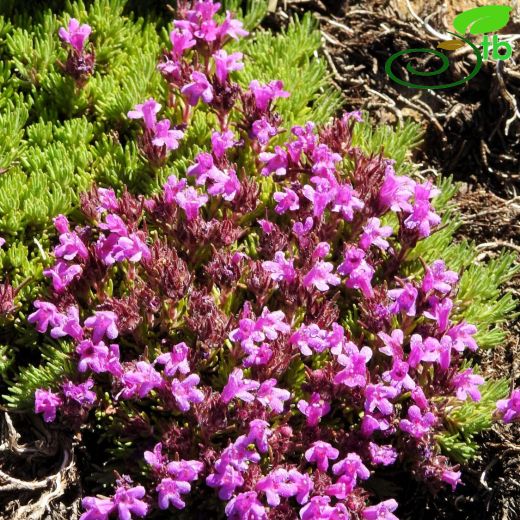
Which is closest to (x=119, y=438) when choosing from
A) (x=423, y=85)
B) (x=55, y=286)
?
(x=55, y=286)

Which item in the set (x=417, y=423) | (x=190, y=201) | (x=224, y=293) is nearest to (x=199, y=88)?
(x=190, y=201)

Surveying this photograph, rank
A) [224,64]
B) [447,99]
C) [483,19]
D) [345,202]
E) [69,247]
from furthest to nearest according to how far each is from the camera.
→ 1. [483,19]
2. [447,99]
3. [224,64]
4. [345,202]
5. [69,247]

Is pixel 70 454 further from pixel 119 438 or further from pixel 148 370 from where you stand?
pixel 148 370

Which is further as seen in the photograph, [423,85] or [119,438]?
[423,85]

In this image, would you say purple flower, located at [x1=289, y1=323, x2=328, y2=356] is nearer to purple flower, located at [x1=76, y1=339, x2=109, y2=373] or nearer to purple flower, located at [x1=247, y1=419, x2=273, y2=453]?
purple flower, located at [x1=247, y1=419, x2=273, y2=453]

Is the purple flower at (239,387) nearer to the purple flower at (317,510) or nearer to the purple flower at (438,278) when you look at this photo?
the purple flower at (317,510)

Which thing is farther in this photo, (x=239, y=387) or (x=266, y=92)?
(x=266, y=92)

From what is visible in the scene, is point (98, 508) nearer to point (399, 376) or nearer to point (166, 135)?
point (399, 376)
